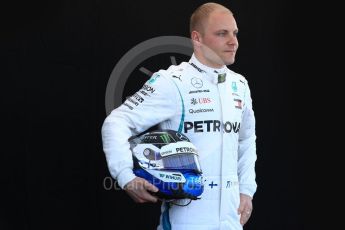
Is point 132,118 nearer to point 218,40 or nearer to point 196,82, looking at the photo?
point 196,82

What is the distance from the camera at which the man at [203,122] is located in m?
2.95

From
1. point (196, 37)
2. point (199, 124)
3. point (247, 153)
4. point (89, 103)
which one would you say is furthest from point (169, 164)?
point (89, 103)

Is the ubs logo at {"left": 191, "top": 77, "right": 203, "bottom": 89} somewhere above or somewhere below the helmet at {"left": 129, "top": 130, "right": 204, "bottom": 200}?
above

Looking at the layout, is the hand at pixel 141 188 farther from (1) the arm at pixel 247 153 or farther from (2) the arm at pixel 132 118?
(1) the arm at pixel 247 153

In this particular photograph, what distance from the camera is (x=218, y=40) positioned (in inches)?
125

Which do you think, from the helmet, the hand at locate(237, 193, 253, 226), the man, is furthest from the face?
the hand at locate(237, 193, 253, 226)

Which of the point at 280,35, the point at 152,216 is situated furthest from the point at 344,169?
the point at 152,216

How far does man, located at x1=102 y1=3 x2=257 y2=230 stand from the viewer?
9.68 feet

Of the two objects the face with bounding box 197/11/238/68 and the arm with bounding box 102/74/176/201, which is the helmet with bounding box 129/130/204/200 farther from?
the face with bounding box 197/11/238/68

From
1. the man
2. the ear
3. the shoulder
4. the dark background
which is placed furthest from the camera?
the dark background

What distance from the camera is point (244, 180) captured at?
10.8 feet

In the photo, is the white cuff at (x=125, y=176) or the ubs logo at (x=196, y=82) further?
the ubs logo at (x=196, y=82)

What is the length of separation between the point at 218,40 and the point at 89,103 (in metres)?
1.06

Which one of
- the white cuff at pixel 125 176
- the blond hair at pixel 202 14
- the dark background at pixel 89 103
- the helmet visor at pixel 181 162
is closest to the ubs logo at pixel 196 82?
the blond hair at pixel 202 14
